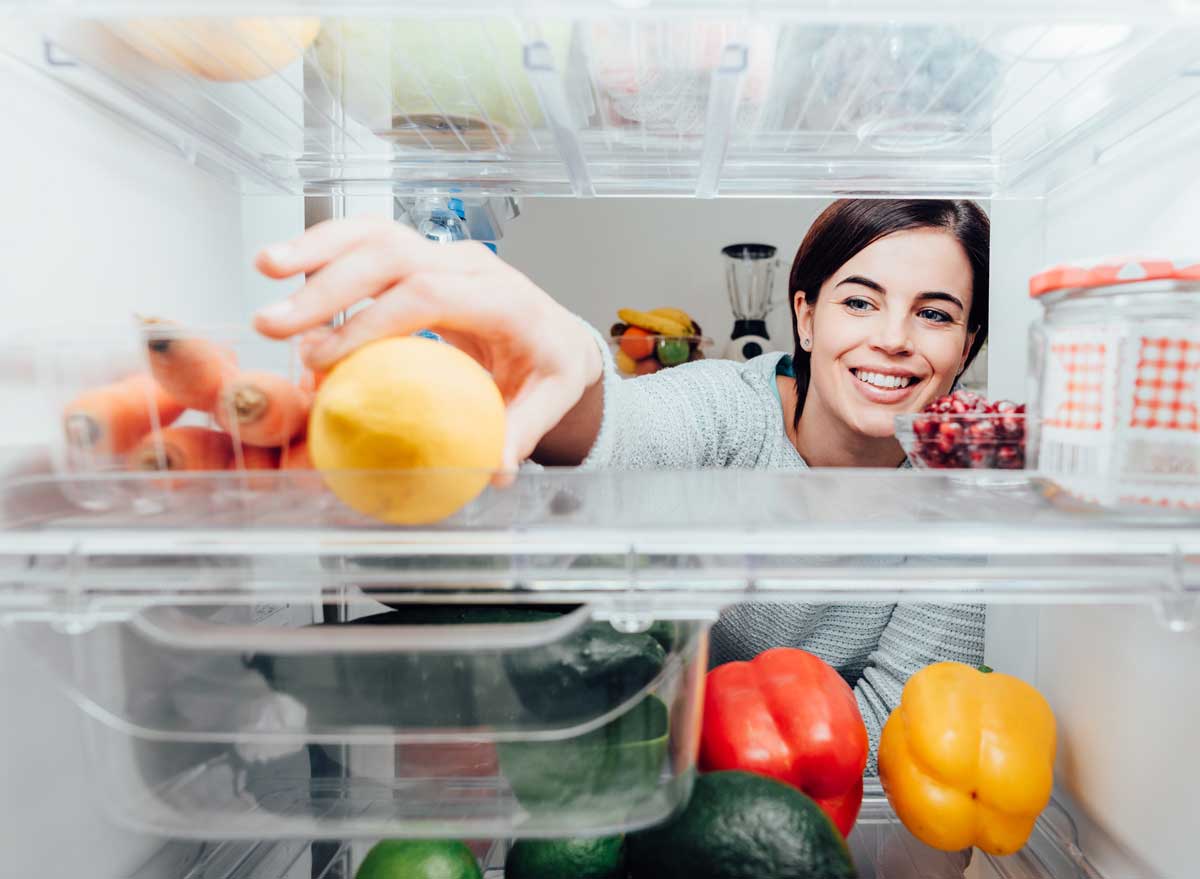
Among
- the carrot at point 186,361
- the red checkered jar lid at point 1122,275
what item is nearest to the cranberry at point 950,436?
the red checkered jar lid at point 1122,275

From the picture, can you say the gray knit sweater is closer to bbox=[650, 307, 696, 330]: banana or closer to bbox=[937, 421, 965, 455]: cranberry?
bbox=[937, 421, 965, 455]: cranberry

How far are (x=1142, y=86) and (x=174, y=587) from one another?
691mm

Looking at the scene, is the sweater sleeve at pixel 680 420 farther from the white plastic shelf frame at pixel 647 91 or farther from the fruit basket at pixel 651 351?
the fruit basket at pixel 651 351

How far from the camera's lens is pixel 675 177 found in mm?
735

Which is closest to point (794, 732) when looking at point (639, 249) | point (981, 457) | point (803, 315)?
point (981, 457)

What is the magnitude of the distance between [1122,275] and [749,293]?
1979 millimetres

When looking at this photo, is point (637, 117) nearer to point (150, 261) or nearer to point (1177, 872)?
point (150, 261)

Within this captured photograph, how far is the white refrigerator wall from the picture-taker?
49 centimetres

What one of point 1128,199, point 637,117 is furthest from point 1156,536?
point 637,117

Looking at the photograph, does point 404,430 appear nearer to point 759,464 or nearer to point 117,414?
point 117,414

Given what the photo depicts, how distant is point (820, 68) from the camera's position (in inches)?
23.0

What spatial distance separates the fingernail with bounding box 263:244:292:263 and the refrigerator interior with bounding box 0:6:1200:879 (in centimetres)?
13

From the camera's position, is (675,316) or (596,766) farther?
(675,316)

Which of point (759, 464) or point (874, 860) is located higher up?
point (759, 464)
